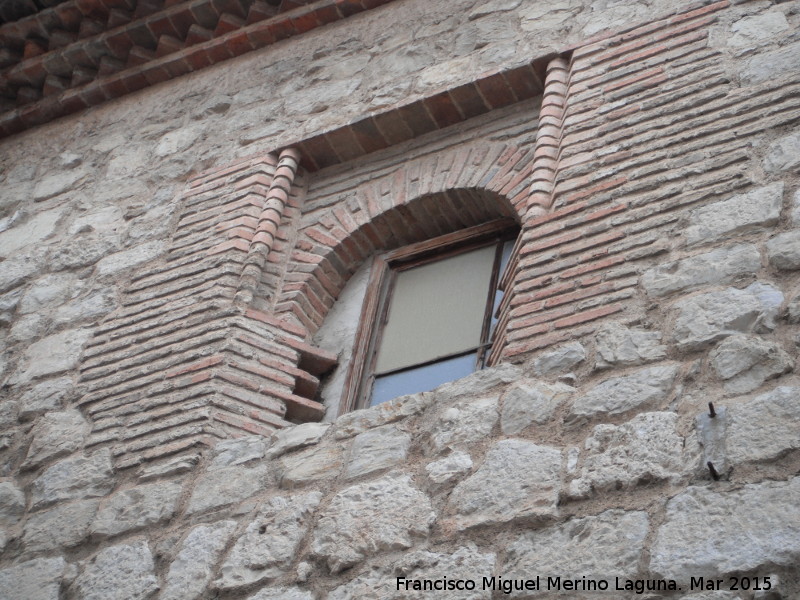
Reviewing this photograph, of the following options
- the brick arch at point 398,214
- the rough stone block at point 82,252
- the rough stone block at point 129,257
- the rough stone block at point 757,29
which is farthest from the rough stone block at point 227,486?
the rough stone block at point 757,29

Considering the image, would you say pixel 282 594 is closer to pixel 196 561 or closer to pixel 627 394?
pixel 196 561

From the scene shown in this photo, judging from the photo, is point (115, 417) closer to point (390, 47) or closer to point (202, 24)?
point (390, 47)

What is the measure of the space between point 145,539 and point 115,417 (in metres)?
0.70

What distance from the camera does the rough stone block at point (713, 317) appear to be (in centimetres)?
340

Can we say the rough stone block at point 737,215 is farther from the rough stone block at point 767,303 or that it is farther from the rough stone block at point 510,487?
the rough stone block at point 510,487

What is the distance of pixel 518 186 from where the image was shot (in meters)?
4.84

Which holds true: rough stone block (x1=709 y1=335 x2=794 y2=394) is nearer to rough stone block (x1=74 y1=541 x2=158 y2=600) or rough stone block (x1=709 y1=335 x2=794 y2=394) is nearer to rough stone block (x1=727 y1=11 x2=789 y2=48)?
rough stone block (x1=727 y1=11 x2=789 y2=48)

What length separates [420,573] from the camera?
3.19 m

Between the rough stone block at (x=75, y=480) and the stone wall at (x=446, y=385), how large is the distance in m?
0.01

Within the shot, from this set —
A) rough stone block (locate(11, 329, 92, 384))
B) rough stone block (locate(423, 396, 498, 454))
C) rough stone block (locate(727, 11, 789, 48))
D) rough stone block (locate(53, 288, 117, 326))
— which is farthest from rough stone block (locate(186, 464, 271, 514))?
rough stone block (locate(727, 11, 789, 48))

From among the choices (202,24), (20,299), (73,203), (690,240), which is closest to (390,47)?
(202,24)

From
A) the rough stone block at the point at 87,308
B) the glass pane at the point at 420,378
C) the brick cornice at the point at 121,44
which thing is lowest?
the glass pane at the point at 420,378

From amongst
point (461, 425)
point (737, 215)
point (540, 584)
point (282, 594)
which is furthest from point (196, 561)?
point (737, 215)

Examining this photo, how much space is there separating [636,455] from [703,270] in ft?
2.44
